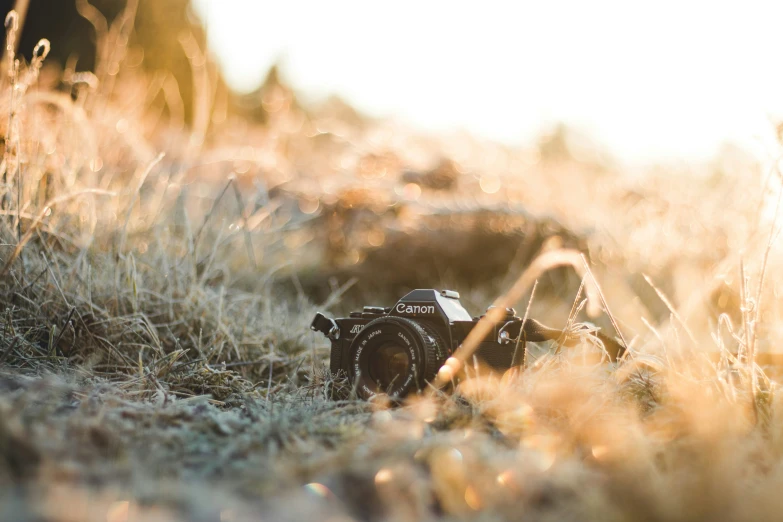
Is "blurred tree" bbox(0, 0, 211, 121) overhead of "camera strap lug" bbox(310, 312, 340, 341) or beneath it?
overhead

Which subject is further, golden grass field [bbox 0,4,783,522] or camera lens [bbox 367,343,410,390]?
camera lens [bbox 367,343,410,390]

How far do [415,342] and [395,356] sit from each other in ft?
0.45

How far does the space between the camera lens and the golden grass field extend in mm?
128

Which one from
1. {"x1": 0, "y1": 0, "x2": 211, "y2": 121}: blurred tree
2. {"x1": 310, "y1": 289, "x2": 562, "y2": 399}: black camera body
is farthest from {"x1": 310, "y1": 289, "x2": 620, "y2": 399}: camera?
{"x1": 0, "y1": 0, "x2": 211, "y2": 121}: blurred tree

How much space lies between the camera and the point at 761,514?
97 centimetres

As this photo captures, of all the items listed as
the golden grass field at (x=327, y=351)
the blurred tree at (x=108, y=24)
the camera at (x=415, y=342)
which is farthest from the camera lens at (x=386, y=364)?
the blurred tree at (x=108, y=24)

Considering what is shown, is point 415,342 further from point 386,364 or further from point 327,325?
point 327,325

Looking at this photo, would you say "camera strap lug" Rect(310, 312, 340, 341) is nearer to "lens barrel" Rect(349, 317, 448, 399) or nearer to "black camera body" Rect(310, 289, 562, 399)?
"black camera body" Rect(310, 289, 562, 399)

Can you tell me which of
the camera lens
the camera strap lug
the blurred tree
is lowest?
the camera lens

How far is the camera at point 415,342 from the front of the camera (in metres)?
1.79

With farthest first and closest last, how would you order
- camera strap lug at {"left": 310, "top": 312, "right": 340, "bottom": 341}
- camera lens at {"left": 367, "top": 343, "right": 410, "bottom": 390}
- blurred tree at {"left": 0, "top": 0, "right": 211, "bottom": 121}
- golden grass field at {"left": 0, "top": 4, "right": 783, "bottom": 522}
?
blurred tree at {"left": 0, "top": 0, "right": 211, "bottom": 121}
camera strap lug at {"left": 310, "top": 312, "right": 340, "bottom": 341}
camera lens at {"left": 367, "top": 343, "right": 410, "bottom": 390}
golden grass field at {"left": 0, "top": 4, "right": 783, "bottom": 522}

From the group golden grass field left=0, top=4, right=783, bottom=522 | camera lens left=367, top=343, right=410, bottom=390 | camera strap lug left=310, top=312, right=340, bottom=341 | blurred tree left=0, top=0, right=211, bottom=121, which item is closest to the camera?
golden grass field left=0, top=4, right=783, bottom=522

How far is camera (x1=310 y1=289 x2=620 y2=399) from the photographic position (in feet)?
5.89

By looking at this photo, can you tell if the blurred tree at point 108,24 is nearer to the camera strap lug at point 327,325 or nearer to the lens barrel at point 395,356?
the camera strap lug at point 327,325
